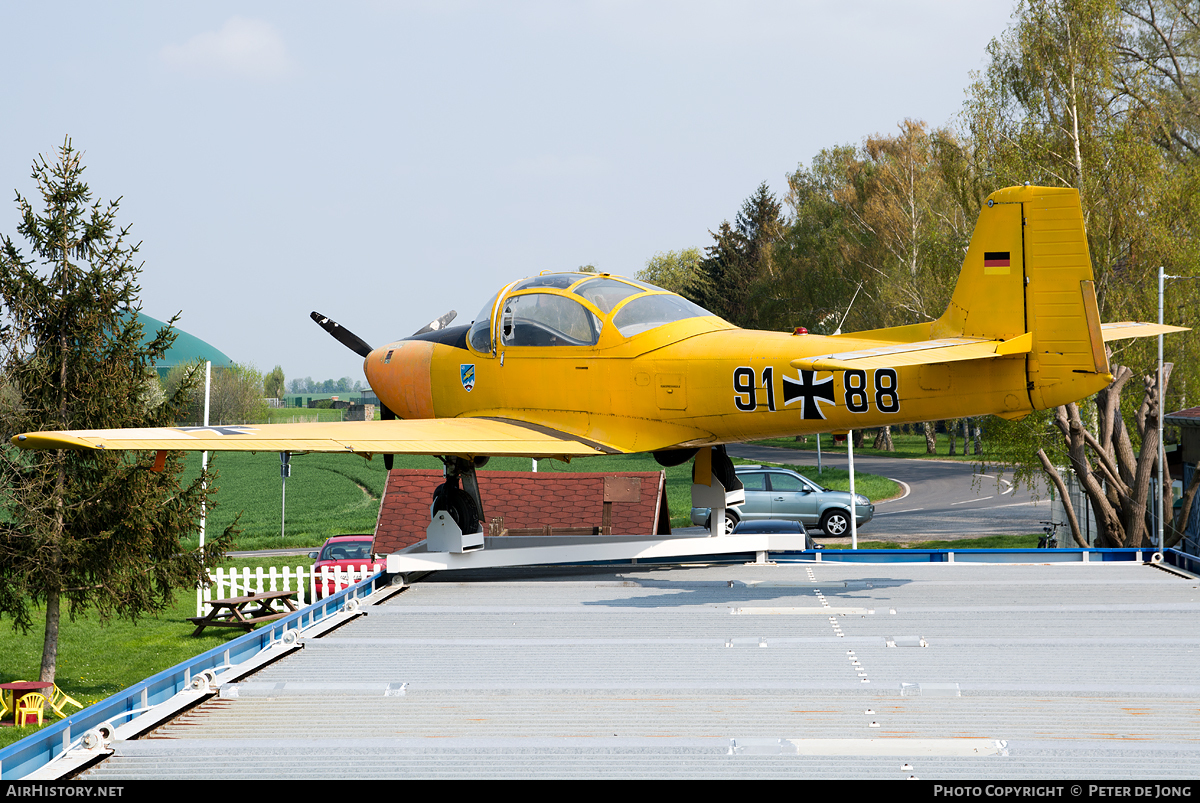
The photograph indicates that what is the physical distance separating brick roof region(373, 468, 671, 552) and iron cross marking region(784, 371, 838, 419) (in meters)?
9.09

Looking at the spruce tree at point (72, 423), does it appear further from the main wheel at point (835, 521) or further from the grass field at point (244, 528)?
the main wheel at point (835, 521)

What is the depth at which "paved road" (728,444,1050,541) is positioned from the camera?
31.4m

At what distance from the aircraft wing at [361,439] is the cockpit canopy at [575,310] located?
1026 millimetres

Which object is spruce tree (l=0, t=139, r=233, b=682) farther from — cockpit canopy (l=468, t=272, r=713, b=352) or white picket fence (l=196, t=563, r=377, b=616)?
cockpit canopy (l=468, t=272, r=713, b=352)

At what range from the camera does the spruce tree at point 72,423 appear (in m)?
14.3

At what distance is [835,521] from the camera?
92.4 ft

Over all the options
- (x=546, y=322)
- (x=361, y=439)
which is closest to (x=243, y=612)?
(x=361, y=439)

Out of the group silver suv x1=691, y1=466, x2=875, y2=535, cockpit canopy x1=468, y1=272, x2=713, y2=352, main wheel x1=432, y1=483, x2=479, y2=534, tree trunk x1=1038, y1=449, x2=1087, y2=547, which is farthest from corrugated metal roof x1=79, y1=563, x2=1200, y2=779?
silver suv x1=691, y1=466, x2=875, y2=535

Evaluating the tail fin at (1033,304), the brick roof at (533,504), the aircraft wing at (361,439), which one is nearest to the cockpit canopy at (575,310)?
the aircraft wing at (361,439)

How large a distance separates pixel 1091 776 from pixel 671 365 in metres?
6.60

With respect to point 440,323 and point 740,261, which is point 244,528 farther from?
point 740,261

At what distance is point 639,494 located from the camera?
63.0 feet

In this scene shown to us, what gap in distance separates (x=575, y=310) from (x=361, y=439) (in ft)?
8.56
